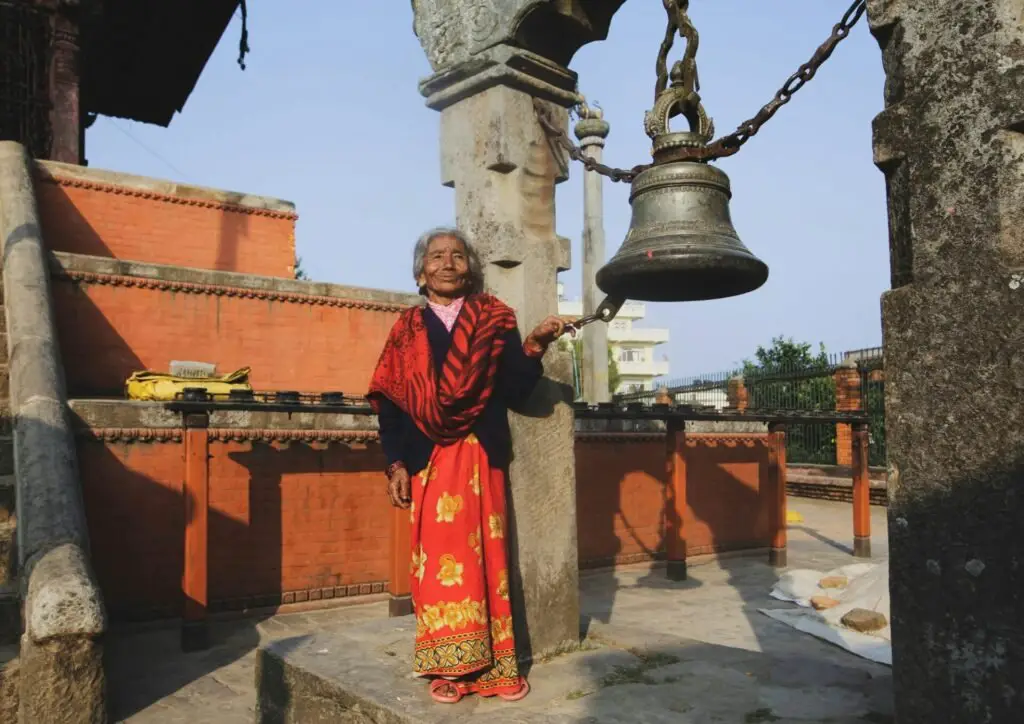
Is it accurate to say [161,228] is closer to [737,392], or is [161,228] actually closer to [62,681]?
[62,681]

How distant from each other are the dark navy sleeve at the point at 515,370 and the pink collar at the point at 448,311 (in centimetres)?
24

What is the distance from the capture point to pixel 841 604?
823 cm

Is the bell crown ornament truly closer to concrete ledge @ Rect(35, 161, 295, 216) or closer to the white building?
concrete ledge @ Rect(35, 161, 295, 216)

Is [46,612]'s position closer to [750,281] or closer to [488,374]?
[488,374]

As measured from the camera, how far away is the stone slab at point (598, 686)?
312 centimetres

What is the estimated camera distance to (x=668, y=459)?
414 inches

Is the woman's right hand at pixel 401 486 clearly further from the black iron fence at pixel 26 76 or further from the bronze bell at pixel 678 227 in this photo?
the black iron fence at pixel 26 76

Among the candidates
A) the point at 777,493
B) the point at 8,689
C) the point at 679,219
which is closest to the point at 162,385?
the point at 8,689

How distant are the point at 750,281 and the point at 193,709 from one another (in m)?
4.34

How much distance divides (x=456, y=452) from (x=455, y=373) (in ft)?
1.12

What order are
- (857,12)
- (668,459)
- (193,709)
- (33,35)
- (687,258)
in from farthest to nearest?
(33,35) < (668,459) < (193,709) < (687,258) < (857,12)

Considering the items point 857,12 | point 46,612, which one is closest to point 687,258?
point 857,12

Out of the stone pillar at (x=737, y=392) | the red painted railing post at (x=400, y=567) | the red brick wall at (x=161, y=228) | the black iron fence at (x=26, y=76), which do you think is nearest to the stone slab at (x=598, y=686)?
the red painted railing post at (x=400, y=567)

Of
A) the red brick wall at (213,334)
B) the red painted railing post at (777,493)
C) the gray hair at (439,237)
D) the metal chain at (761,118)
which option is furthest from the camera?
the red painted railing post at (777,493)
